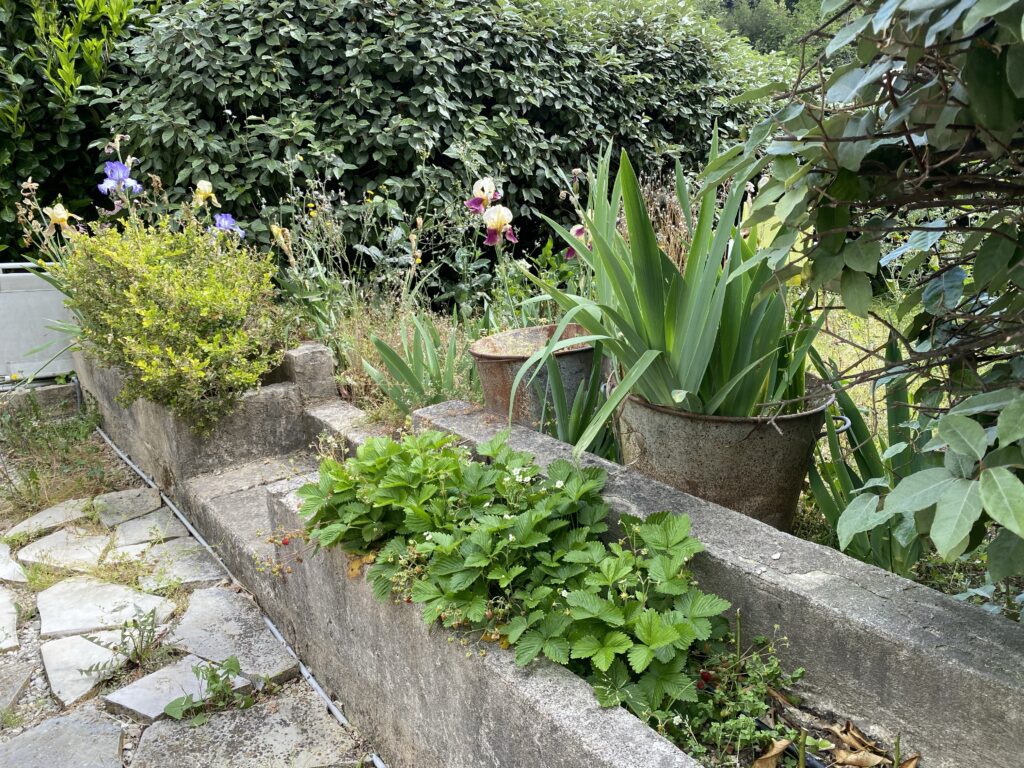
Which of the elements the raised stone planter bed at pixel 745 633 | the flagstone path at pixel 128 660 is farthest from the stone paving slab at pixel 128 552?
the raised stone planter bed at pixel 745 633

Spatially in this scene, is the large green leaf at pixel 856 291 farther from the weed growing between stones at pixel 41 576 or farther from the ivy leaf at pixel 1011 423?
the weed growing between stones at pixel 41 576

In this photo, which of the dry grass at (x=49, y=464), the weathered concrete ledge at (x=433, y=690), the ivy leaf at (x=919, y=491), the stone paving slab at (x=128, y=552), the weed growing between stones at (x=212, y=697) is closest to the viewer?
the ivy leaf at (x=919, y=491)

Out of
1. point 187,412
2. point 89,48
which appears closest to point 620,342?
point 187,412

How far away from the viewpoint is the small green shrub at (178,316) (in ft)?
10.5

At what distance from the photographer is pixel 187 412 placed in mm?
3270

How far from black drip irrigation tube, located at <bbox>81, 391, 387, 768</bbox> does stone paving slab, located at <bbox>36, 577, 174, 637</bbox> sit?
1.02 ft

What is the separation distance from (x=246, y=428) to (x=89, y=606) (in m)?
1.00

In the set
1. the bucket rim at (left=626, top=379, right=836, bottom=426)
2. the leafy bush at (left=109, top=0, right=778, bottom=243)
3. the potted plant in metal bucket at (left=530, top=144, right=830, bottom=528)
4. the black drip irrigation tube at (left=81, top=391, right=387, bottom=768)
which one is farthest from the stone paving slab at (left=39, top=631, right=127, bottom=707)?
the leafy bush at (left=109, top=0, right=778, bottom=243)

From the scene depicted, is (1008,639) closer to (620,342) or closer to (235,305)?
(620,342)

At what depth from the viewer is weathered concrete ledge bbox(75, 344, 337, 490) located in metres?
3.38

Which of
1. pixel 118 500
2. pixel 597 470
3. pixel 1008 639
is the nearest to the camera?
pixel 1008 639

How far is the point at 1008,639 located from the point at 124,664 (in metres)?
2.39

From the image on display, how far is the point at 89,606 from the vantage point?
2.75 metres

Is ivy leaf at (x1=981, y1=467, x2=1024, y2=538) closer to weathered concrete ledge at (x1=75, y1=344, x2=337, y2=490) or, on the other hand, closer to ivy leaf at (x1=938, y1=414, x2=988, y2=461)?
ivy leaf at (x1=938, y1=414, x2=988, y2=461)
